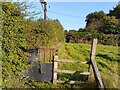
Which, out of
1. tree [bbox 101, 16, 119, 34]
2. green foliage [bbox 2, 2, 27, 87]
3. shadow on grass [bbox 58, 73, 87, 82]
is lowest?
shadow on grass [bbox 58, 73, 87, 82]

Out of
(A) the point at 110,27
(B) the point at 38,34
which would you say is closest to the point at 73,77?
(B) the point at 38,34

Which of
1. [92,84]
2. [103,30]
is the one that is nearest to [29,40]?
[92,84]

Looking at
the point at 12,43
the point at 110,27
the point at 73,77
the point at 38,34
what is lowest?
the point at 73,77

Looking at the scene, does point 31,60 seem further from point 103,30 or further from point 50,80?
point 103,30

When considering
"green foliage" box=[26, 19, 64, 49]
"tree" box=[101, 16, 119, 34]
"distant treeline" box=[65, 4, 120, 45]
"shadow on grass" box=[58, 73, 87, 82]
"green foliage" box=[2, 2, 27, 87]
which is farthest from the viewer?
"tree" box=[101, 16, 119, 34]

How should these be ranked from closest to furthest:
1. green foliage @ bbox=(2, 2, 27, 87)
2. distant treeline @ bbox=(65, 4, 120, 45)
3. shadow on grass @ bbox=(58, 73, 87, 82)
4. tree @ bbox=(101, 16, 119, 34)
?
green foliage @ bbox=(2, 2, 27, 87), shadow on grass @ bbox=(58, 73, 87, 82), distant treeline @ bbox=(65, 4, 120, 45), tree @ bbox=(101, 16, 119, 34)

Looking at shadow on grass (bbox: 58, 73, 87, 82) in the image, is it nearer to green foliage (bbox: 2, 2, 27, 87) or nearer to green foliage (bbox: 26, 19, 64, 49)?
green foliage (bbox: 26, 19, 64, 49)

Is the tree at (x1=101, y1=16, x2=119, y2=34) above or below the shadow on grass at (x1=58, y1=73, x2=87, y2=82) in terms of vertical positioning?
above

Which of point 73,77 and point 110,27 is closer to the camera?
point 73,77

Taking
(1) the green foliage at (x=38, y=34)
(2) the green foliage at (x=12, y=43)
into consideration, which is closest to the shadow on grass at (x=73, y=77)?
(1) the green foliage at (x=38, y=34)

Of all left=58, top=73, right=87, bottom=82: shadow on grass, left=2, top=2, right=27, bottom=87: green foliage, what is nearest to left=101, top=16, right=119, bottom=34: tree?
left=58, top=73, right=87, bottom=82: shadow on grass

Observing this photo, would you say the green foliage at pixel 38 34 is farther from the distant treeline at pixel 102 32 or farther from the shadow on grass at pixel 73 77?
the distant treeline at pixel 102 32

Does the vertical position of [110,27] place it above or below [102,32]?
above

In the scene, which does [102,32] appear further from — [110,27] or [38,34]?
[38,34]
